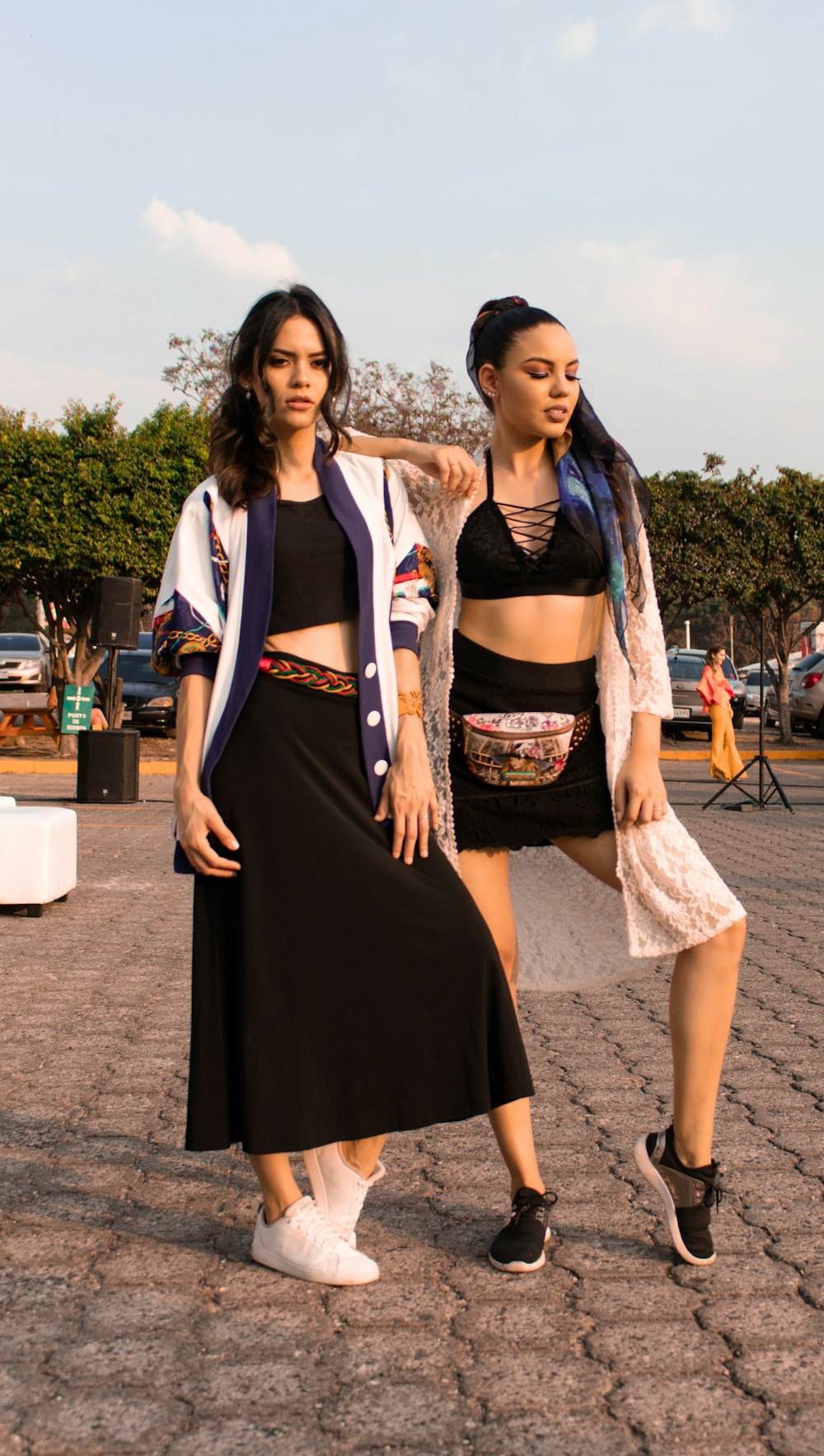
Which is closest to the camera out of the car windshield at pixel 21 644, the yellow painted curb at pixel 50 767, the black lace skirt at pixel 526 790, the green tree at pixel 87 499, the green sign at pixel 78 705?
the black lace skirt at pixel 526 790

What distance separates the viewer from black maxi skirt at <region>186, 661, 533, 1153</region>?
2.75 meters

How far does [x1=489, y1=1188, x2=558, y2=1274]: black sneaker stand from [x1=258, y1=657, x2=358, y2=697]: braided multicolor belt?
43.8 inches

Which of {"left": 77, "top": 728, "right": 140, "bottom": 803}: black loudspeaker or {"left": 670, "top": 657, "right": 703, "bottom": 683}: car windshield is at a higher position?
{"left": 670, "top": 657, "right": 703, "bottom": 683}: car windshield

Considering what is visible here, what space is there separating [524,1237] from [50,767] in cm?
1669

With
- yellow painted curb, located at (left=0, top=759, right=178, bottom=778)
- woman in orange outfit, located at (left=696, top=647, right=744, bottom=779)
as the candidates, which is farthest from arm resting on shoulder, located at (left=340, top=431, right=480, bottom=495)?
yellow painted curb, located at (left=0, top=759, right=178, bottom=778)

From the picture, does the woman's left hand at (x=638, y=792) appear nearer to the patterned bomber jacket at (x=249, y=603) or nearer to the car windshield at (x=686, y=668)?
the patterned bomber jacket at (x=249, y=603)

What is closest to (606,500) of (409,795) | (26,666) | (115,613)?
(409,795)

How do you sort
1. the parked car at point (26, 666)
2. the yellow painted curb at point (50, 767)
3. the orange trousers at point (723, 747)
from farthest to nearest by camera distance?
1. the parked car at point (26, 666)
2. the yellow painted curb at point (50, 767)
3. the orange trousers at point (723, 747)

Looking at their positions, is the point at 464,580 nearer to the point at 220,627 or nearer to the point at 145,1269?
the point at 220,627

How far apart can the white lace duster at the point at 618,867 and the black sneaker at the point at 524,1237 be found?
0.51 m

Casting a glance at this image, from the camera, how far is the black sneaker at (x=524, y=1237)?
9.54 ft

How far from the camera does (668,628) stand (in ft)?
128

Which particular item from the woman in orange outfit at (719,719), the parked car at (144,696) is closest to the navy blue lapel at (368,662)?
the woman in orange outfit at (719,719)

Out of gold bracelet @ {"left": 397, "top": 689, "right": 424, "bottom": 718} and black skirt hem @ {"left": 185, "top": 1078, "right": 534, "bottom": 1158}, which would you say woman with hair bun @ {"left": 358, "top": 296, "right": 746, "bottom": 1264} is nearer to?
gold bracelet @ {"left": 397, "top": 689, "right": 424, "bottom": 718}
